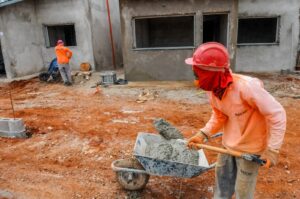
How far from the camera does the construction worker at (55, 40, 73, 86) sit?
1080 cm

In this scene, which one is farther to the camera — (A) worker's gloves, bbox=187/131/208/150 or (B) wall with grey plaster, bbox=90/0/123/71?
(B) wall with grey plaster, bbox=90/0/123/71

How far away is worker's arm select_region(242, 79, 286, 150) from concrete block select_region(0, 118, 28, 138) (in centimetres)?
504

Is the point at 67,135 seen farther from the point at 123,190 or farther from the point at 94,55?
the point at 94,55

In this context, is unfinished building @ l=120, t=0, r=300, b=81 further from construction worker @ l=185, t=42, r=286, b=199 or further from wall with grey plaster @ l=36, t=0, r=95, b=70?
construction worker @ l=185, t=42, r=286, b=199

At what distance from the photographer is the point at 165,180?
3961 millimetres

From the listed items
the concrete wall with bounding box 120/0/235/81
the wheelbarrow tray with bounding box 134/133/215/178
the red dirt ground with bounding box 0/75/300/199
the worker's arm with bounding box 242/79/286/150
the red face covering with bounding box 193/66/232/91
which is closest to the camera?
the worker's arm with bounding box 242/79/286/150

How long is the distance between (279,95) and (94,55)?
870 centimetres

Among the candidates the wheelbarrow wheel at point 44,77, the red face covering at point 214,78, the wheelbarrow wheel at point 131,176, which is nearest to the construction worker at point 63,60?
the wheelbarrow wheel at point 44,77

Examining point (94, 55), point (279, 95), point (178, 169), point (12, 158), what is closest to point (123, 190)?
point (178, 169)

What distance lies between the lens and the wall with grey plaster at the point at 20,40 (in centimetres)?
1202

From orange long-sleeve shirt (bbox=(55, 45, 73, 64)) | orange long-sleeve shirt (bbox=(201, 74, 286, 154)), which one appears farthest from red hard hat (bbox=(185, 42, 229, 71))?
orange long-sleeve shirt (bbox=(55, 45, 73, 64))

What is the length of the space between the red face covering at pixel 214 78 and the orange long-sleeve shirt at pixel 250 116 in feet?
0.22

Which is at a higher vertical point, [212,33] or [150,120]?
[212,33]

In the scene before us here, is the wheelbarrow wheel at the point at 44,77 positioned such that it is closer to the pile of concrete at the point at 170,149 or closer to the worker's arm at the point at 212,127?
the pile of concrete at the point at 170,149
